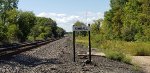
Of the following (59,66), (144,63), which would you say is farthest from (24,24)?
(59,66)

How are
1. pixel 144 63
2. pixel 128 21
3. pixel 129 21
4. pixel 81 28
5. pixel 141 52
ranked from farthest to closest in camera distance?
pixel 128 21
pixel 129 21
pixel 141 52
pixel 144 63
pixel 81 28

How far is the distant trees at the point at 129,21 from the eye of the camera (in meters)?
69.8

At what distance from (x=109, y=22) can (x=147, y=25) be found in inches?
1540

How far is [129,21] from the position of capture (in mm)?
83625

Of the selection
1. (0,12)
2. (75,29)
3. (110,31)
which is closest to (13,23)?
(0,12)

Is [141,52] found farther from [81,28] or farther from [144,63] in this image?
[81,28]

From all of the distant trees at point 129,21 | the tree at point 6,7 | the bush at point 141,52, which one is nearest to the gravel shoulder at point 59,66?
the bush at point 141,52

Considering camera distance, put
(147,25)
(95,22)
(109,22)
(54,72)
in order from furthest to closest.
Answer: (95,22) < (109,22) < (147,25) < (54,72)

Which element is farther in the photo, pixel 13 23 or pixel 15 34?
pixel 13 23

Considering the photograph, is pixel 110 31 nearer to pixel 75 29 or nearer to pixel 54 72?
pixel 75 29

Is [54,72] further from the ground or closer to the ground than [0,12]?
closer to the ground

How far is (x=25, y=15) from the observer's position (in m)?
99.4

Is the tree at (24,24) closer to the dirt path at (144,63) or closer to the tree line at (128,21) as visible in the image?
the tree line at (128,21)

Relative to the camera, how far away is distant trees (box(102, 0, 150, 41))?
6975 cm
